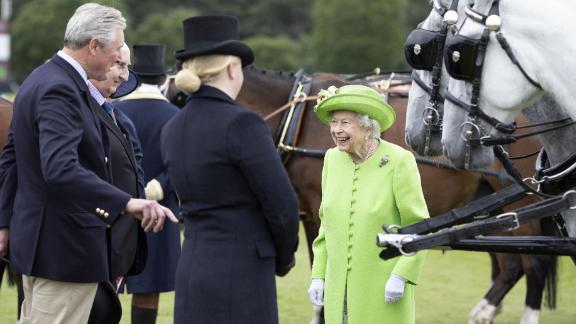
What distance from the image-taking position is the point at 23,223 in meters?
4.19

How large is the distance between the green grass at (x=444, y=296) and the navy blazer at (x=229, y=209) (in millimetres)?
4115

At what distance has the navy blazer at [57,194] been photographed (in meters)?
4.05

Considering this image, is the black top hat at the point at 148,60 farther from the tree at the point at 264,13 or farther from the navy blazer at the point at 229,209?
the tree at the point at 264,13

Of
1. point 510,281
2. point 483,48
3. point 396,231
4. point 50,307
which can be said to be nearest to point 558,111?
point 483,48

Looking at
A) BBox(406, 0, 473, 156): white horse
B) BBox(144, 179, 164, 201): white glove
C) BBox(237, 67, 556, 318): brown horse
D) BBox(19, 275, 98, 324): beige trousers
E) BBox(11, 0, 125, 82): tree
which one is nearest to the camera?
BBox(19, 275, 98, 324): beige trousers

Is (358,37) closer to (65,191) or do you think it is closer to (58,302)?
(58,302)

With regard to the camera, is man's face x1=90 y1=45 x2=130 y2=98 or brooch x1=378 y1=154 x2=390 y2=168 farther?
man's face x1=90 y1=45 x2=130 y2=98

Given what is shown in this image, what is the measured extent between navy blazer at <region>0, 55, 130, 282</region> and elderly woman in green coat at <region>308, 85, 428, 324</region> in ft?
3.16

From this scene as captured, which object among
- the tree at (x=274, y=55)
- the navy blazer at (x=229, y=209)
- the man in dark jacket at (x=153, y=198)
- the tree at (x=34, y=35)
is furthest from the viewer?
the tree at (x=34, y=35)

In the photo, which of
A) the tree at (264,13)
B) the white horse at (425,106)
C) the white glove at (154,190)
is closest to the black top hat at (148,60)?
the white glove at (154,190)

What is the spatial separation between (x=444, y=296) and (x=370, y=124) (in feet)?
16.2

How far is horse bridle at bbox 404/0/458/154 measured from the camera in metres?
4.48

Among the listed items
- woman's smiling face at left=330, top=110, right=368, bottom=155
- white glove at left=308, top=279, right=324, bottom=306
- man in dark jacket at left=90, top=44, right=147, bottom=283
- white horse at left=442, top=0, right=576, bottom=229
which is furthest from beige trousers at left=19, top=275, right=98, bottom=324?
white horse at left=442, top=0, right=576, bottom=229

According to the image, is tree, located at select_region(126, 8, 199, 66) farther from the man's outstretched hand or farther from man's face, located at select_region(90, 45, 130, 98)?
the man's outstretched hand
